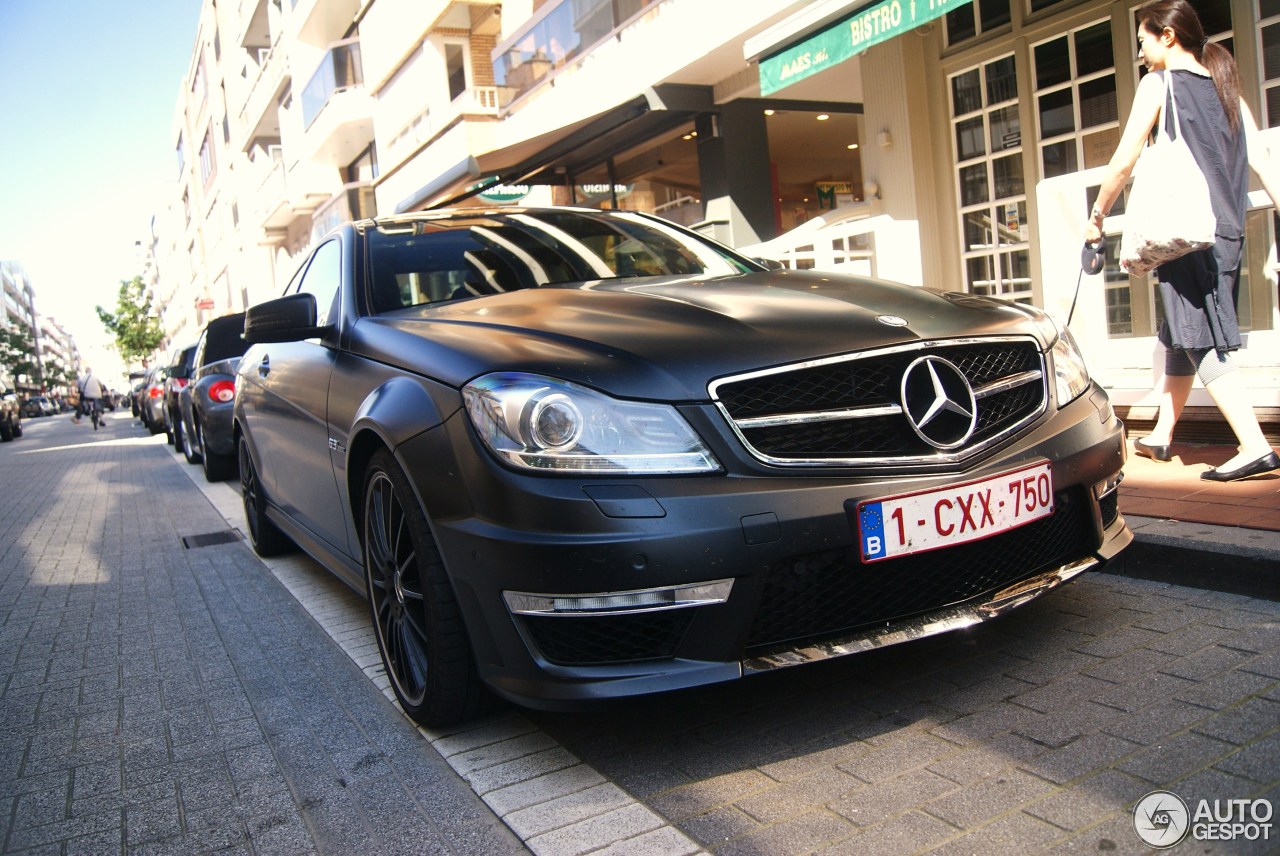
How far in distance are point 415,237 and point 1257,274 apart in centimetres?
399

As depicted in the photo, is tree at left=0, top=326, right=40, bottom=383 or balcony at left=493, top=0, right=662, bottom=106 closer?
balcony at left=493, top=0, right=662, bottom=106

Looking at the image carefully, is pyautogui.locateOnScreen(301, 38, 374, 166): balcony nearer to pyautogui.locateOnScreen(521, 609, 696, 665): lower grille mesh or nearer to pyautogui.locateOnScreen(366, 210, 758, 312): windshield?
pyautogui.locateOnScreen(366, 210, 758, 312): windshield

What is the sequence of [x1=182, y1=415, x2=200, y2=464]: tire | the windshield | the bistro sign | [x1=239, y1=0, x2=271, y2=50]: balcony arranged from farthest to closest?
[x1=239, y1=0, x2=271, y2=50]: balcony → [x1=182, y1=415, x2=200, y2=464]: tire → the bistro sign → the windshield

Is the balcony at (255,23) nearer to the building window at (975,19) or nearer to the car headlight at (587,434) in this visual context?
the building window at (975,19)

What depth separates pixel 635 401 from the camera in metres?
2.36

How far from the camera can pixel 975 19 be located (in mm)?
8289

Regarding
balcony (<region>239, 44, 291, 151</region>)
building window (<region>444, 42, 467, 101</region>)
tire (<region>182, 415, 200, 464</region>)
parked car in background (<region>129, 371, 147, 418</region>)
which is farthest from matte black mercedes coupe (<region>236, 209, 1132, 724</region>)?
balcony (<region>239, 44, 291, 151</region>)

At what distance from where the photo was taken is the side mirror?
3596mm

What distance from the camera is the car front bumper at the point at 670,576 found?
7.30 feet

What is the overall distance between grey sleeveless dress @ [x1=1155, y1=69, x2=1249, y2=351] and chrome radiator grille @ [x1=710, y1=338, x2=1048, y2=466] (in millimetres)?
1971

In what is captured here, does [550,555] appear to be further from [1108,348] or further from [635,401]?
[1108,348]

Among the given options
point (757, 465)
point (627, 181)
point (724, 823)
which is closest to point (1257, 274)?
point (757, 465)

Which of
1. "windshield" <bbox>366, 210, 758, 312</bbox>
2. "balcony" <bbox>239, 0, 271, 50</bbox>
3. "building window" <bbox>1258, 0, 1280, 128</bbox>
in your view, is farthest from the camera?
"balcony" <bbox>239, 0, 271, 50</bbox>

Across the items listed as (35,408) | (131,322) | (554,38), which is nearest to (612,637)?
(554,38)
